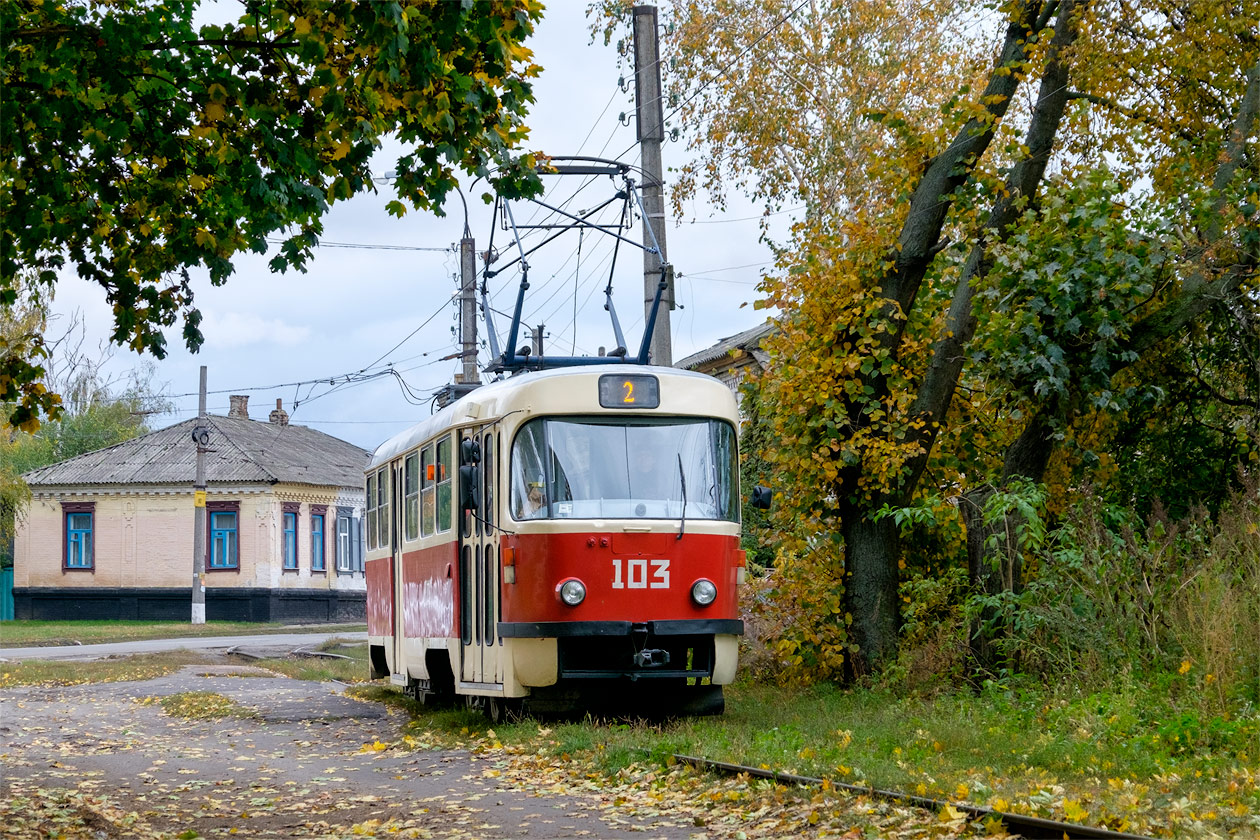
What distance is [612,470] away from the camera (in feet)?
43.4

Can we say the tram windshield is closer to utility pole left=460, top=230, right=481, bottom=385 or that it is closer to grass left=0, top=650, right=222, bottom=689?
grass left=0, top=650, right=222, bottom=689

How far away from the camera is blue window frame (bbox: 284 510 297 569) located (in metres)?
48.4

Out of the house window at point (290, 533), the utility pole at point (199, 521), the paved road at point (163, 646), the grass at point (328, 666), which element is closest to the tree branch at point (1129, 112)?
the grass at point (328, 666)

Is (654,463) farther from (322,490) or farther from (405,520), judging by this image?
(322,490)

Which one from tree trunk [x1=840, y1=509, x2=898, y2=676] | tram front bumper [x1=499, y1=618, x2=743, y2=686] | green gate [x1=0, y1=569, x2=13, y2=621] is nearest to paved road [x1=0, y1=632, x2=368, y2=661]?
green gate [x1=0, y1=569, x2=13, y2=621]

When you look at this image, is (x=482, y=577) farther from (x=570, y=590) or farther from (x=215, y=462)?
(x=215, y=462)

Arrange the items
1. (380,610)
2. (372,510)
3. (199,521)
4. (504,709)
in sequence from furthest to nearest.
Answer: (199,521) → (372,510) → (380,610) → (504,709)

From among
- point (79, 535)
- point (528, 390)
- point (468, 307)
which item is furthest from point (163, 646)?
point (528, 390)

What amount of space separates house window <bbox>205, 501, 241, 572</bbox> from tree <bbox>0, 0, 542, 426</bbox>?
123 feet

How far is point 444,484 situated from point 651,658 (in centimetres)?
324

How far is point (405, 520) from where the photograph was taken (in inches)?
680

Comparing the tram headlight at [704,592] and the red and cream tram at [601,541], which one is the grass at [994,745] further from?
the tram headlight at [704,592]

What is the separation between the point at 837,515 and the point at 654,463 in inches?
122

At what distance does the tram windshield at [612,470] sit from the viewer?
13.1 metres
